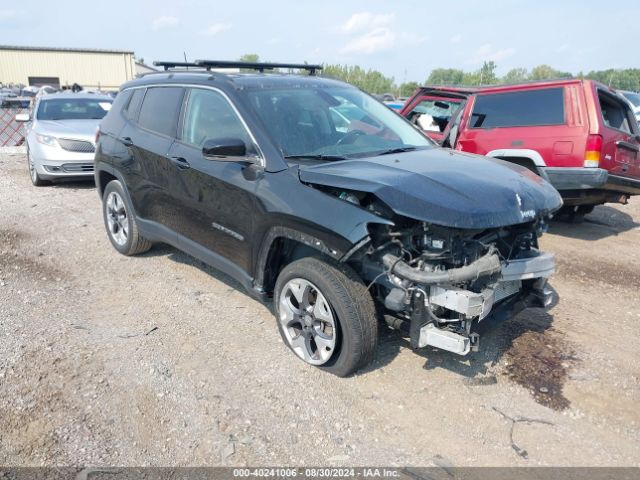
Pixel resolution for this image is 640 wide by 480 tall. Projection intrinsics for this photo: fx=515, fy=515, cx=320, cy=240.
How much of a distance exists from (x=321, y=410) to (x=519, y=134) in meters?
5.02

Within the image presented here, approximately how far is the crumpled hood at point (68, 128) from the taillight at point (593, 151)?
7.82 meters

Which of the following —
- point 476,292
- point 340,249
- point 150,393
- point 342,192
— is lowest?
point 150,393

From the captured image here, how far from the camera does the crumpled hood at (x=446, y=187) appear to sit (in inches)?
113

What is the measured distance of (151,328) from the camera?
13.6 feet

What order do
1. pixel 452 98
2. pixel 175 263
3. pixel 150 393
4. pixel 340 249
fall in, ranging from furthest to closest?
pixel 452 98
pixel 175 263
pixel 150 393
pixel 340 249

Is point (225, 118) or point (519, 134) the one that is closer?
point (225, 118)

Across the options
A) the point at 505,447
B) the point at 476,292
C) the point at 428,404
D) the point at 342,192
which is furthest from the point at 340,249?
the point at 505,447

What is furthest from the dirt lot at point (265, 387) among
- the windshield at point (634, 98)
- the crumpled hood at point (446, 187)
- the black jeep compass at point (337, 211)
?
the windshield at point (634, 98)

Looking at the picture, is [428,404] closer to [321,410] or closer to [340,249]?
[321,410]

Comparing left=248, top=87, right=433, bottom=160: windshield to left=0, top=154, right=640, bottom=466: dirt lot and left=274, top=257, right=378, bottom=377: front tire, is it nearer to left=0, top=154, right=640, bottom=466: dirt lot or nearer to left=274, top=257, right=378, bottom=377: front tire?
left=274, top=257, right=378, bottom=377: front tire

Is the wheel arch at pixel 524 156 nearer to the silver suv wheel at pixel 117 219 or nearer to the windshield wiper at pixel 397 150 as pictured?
the windshield wiper at pixel 397 150

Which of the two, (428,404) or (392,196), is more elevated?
(392,196)

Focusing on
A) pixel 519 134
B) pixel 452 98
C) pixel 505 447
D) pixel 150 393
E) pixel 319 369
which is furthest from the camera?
pixel 452 98

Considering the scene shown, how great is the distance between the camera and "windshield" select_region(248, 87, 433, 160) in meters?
3.74
